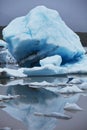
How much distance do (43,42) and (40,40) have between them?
44 millimetres

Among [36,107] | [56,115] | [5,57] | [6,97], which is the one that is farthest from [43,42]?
[56,115]

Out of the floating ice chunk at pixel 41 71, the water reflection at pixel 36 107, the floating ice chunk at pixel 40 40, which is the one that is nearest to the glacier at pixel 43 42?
the floating ice chunk at pixel 40 40

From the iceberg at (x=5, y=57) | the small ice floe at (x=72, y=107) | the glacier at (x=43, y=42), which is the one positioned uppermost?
the small ice floe at (x=72, y=107)

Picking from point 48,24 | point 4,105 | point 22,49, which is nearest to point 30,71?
point 22,49

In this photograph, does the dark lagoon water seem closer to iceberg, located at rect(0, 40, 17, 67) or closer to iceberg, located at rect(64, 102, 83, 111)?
iceberg, located at rect(64, 102, 83, 111)

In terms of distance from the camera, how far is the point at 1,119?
1.13 metres

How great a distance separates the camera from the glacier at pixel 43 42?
13.5 ft

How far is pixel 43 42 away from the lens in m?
4.14

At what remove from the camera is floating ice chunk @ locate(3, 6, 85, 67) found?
13.5 ft

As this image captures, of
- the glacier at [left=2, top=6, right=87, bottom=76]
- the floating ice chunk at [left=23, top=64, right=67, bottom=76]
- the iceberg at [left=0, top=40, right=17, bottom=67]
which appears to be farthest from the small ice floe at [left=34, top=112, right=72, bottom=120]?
the iceberg at [left=0, top=40, right=17, bottom=67]

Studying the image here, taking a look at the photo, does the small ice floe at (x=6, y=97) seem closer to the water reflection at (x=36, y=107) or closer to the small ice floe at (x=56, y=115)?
the water reflection at (x=36, y=107)

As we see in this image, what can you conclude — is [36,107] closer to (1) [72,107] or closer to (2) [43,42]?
(1) [72,107]

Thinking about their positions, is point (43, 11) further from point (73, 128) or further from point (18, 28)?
point (73, 128)

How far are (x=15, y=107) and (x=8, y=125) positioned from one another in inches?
13.1
